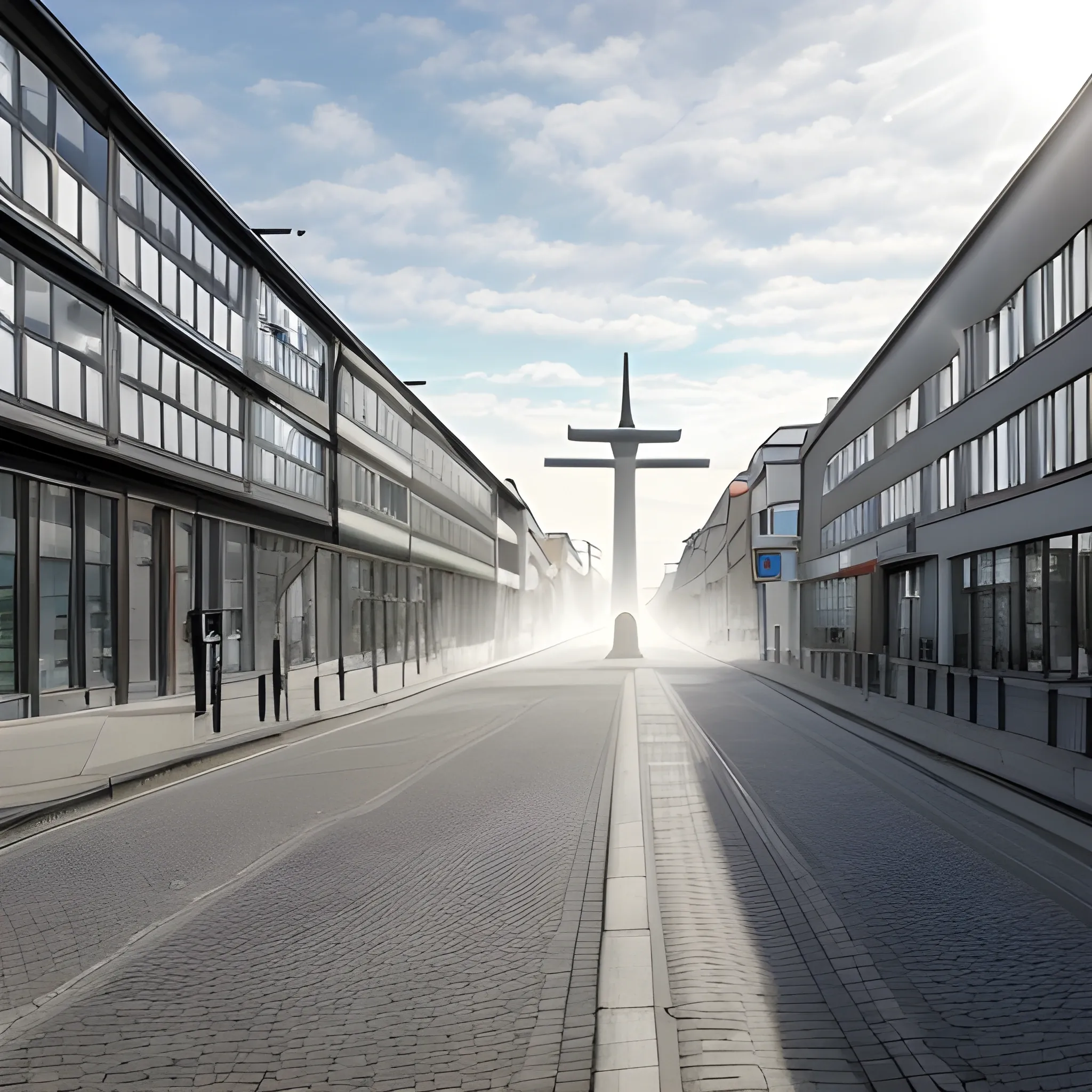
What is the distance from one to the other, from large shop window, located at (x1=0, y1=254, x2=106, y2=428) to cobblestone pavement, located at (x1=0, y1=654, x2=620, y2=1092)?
22.7 ft

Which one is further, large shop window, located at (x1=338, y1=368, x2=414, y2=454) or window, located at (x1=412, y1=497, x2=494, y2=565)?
window, located at (x1=412, y1=497, x2=494, y2=565)

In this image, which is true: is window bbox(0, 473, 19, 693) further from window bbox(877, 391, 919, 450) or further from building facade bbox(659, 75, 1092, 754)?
window bbox(877, 391, 919, 450)

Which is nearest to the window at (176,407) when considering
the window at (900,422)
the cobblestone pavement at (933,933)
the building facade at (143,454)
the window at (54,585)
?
the building facade at (143,454)

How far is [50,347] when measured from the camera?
1616 centimetres

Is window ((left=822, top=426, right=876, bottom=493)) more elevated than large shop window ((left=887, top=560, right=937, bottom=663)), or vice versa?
window ((left=822, top=426, right=876, bottom=493))

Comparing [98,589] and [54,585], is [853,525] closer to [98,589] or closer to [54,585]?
[98,589]

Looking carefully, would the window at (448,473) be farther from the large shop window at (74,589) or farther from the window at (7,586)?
the window at (7,586)

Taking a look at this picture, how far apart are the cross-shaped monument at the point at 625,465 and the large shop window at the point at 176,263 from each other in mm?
59688

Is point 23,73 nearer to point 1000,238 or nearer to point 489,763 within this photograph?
point 489,763

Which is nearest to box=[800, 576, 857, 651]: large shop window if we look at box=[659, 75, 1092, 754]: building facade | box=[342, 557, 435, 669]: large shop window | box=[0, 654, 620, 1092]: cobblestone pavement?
box=[659, 75, 1092, 754]: building facade

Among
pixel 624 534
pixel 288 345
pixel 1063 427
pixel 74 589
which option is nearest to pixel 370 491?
pixel 288 345

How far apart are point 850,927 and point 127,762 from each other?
10414 millimetres

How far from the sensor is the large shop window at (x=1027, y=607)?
21828 millimetres

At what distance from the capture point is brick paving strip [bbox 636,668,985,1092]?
4051 millimetres
